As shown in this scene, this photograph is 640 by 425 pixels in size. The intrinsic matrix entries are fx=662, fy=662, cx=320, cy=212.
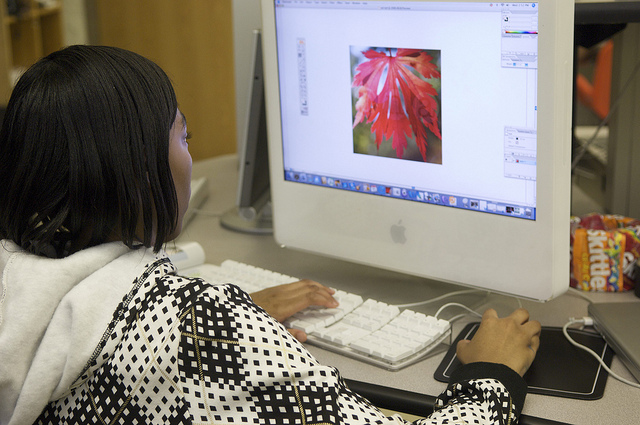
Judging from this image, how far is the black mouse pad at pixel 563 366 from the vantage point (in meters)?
0.80

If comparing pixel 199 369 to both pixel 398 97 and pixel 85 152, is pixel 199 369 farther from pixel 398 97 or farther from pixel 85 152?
pixel 398 97

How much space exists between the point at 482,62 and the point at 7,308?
0.64m

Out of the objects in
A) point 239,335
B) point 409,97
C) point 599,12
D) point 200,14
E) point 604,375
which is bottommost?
point 604,375

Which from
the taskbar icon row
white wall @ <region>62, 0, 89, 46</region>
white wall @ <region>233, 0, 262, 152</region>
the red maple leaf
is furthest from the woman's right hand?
white wall @ <region>62, 0, 89, 46</region>

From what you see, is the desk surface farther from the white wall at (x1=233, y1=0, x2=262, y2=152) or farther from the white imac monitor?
the white wall at (x1=233, y1=0, x2=262, y2=152)

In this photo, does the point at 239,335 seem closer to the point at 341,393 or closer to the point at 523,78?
the point at 341,393

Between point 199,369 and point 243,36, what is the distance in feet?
3.53

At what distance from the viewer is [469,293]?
3.58 feet

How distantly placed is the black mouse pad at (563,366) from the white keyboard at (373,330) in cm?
4

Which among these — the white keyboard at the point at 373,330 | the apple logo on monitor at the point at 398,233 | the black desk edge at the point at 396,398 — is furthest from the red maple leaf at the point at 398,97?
the black desk edge at the point at 396,398

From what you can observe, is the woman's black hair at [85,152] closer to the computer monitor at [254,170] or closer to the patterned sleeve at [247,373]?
the patterned sleeve at [247,373]

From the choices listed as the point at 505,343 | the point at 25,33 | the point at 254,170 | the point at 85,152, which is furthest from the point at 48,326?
the point at 25,33

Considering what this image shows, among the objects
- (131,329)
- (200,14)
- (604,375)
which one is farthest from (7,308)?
(200,14)

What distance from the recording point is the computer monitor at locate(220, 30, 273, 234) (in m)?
1.34
